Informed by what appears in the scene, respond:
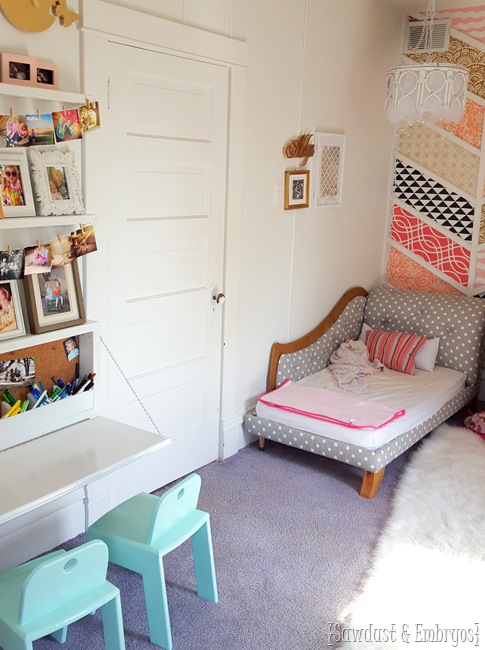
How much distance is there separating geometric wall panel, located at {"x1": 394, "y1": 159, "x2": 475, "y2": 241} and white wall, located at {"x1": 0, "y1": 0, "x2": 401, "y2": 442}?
0.53ft

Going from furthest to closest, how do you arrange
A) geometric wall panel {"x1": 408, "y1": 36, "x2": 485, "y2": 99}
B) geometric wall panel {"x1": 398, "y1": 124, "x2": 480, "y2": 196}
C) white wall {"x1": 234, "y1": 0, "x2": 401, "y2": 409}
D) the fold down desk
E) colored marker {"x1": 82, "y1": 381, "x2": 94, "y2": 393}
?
geometric wall panel {"x1": 398, "y1": 124, "x2": 480, "y2": 196} < geometric wall panel {"x1": 408, "y1": 36, "x2": 485, "y2": 99} < white wall {"x1": 234, "y1": 0, "x2": 401, "y2": 409} < colored marker {"x1": 82, "y1": 381, "x2": 94, "y2": 393} < the fold down desk

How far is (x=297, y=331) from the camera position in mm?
4406

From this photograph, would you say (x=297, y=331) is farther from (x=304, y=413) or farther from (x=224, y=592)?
(x=224, y=592)

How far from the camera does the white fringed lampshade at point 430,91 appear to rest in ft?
12.2

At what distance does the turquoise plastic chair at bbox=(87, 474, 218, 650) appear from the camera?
238cm

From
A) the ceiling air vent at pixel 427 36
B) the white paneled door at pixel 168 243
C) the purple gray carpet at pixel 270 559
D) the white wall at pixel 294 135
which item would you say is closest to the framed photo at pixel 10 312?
the white paneled door at pixel 168 243

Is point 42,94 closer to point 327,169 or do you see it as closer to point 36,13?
point 36,13

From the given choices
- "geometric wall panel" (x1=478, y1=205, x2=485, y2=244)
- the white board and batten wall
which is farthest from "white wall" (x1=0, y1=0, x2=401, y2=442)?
"geometric wall panel" (x1=478, y1=205, x2=485, y2=244)

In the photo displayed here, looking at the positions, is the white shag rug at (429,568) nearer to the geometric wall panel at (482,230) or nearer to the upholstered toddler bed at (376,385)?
the upholstered toddler bed at (376,385)

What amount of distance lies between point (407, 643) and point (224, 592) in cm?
69

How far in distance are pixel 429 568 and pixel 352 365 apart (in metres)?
1.70

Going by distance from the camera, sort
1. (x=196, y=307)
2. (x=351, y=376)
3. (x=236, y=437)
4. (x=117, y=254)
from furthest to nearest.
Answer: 1. (x=351, y=376)
2. (x=236, y=437)
3. (x=196, y=307)
4. (x=117, y=254)

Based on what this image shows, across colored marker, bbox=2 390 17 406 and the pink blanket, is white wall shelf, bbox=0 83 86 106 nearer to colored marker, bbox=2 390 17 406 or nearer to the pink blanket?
colored marker, bbox=2 390 17 406

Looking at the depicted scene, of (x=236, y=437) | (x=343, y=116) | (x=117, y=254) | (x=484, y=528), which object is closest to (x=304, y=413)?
(x=236, y=437)
